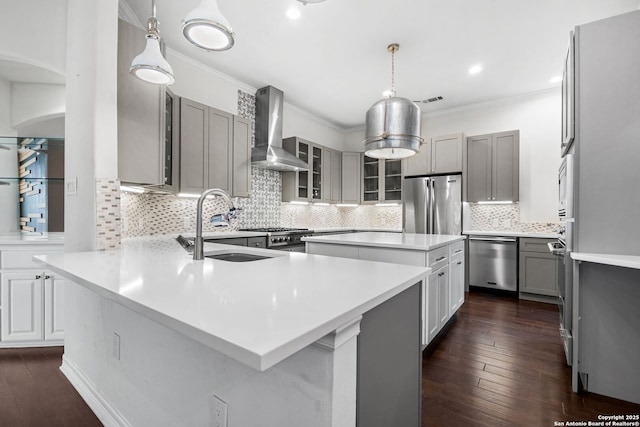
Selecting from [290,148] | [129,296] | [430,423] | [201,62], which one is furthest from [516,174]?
[129,296]

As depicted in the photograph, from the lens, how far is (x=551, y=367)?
2.25 metres

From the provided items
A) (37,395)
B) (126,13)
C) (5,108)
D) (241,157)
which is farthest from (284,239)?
(5,108)

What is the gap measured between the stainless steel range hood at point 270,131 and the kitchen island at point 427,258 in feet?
5.71

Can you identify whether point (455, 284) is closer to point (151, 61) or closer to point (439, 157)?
point (439, 157)

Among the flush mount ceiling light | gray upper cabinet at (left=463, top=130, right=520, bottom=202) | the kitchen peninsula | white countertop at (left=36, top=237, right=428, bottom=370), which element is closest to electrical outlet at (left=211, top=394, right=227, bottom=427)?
the kitchen peninsula

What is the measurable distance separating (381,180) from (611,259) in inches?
164

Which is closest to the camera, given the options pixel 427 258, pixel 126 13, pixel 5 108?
pixel 427 258

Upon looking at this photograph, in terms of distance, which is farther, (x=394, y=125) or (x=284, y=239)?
(x=284, y=239)

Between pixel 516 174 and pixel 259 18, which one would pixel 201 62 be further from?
pixel 516 174

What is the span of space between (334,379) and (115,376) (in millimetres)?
1489

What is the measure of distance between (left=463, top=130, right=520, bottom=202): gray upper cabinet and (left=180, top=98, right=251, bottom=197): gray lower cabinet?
346cm

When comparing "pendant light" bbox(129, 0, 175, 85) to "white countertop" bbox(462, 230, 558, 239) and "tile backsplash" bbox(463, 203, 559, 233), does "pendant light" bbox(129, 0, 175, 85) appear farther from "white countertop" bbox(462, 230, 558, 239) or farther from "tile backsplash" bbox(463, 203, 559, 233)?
"tile backsplash" bbox(463, 203, 559, 233)

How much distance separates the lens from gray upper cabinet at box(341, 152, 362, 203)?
586 cm

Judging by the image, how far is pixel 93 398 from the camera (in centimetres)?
176
